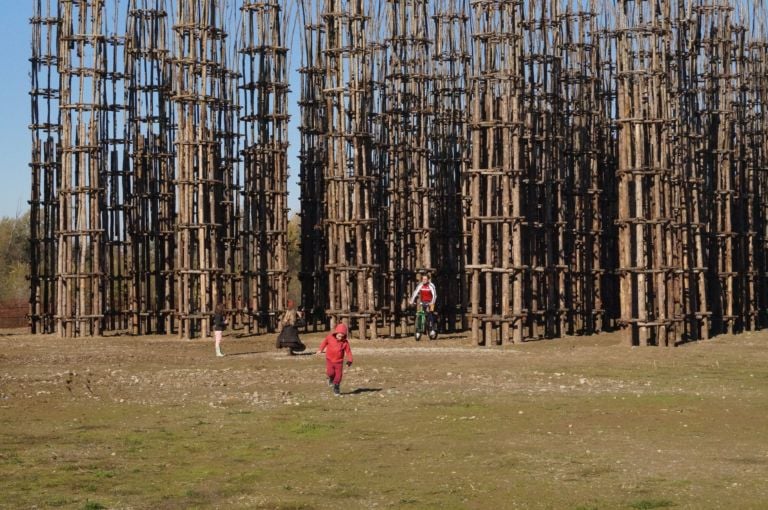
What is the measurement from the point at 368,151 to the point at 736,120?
17.9 meters

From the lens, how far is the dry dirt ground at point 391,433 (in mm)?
14719

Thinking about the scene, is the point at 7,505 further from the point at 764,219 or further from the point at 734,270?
the point at 764,219

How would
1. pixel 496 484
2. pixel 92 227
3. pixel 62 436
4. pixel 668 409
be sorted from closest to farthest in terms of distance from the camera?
pixel 496 484 → pixel 62 436 → pixel 668 409 → pixel 92 227

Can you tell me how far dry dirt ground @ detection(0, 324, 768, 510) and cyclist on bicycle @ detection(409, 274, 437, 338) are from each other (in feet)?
26.3

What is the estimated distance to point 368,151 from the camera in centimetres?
4453

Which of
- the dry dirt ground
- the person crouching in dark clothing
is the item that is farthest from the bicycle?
the dry dirt ground

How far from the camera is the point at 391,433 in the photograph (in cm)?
1978

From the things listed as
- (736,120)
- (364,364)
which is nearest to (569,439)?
(364,364)

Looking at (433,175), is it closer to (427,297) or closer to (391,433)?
(427,297)

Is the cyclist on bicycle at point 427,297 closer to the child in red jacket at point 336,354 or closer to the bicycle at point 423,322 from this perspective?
the bicycle at point 423,322

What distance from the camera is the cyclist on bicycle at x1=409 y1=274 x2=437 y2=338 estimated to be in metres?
42.3

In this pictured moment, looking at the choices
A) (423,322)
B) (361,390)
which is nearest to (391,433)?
(361,390)

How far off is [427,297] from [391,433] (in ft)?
74.3

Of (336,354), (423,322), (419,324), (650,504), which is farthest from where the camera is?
(423,322)
